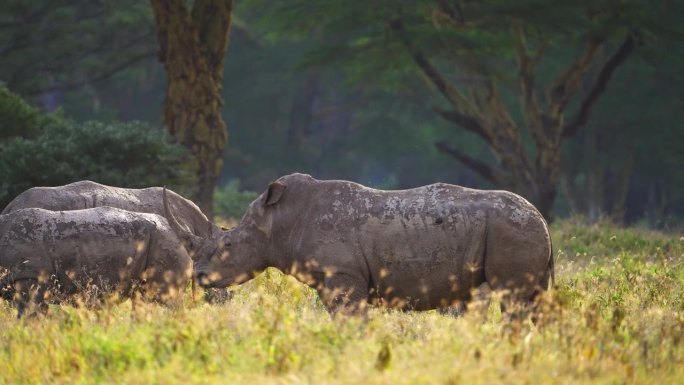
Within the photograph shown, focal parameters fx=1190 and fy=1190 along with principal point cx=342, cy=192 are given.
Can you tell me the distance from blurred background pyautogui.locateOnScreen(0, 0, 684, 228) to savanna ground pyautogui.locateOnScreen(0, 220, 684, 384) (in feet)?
32.6

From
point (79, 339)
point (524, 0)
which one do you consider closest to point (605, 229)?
point (524, 0)

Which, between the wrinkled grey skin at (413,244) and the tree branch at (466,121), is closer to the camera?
the wrinkled grey skin at (413,244)

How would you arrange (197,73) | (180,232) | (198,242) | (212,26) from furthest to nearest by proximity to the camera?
(212,26)
(197,73)
(180,232)
(198,242)

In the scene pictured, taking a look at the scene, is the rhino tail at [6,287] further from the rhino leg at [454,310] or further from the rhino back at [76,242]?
the rhino leg at [454,310]

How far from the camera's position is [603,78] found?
2619cm

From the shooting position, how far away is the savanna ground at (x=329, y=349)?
709 cm

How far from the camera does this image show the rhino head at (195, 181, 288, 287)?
1038 cm

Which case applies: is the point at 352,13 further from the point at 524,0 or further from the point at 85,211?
the point at 85,211

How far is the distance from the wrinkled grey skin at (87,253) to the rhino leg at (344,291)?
1442 mm

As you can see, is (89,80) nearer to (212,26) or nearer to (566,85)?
(212,26)

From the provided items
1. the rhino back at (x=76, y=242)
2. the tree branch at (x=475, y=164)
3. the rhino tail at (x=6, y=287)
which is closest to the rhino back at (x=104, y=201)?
the rhino back at (x=76, y=242)

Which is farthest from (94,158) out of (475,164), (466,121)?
(475,164)

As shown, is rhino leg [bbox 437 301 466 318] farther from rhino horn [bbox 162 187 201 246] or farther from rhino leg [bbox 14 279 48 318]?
rhino leg [bbox 14 279 48 318]

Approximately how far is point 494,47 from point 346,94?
26203 mm
